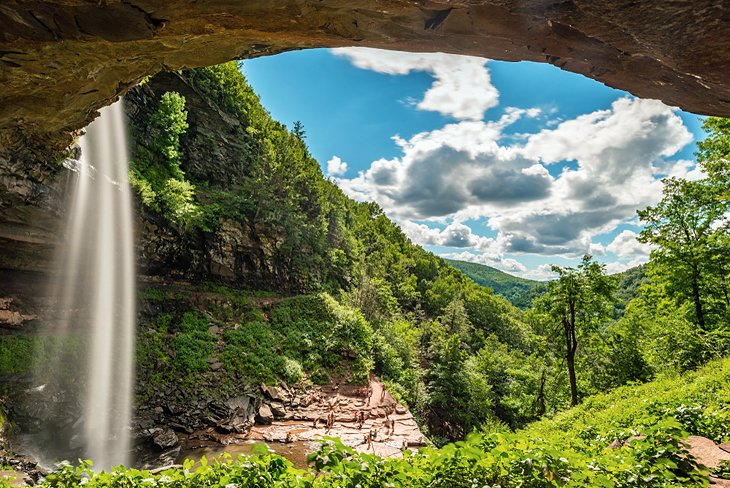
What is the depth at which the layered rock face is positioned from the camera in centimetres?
322

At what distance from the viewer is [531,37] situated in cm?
377

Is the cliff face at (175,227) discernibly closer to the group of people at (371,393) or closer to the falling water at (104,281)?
the falling water at (104,281)

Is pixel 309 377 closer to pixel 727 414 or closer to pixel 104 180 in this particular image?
pixel 104 180

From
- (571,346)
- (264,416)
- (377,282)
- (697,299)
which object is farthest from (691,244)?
(377,282)

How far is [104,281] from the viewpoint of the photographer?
19844 mm

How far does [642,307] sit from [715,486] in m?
25.5

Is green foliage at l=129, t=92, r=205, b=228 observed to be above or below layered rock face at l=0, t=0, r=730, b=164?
above

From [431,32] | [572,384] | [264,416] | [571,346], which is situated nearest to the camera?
[431,32]

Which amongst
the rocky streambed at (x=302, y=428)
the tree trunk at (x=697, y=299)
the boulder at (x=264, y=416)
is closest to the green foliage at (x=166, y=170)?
the rocky streambed at (x=302, y=428)

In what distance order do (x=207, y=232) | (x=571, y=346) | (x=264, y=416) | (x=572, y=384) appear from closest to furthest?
(x=264, y=416)
(x=572, y=384)
(x=571, y=346)
(x=207, y=232)

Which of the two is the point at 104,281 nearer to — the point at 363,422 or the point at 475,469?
the point at 363,422

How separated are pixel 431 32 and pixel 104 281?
2297 cm

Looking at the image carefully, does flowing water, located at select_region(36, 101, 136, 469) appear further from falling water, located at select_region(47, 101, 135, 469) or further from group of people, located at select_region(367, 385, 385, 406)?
group of people, located at select_region(367, 385, 385, 406)

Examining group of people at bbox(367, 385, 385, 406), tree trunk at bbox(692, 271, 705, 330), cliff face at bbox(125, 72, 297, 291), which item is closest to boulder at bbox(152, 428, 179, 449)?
group of people at bbox(367, 385, 385, 406)
